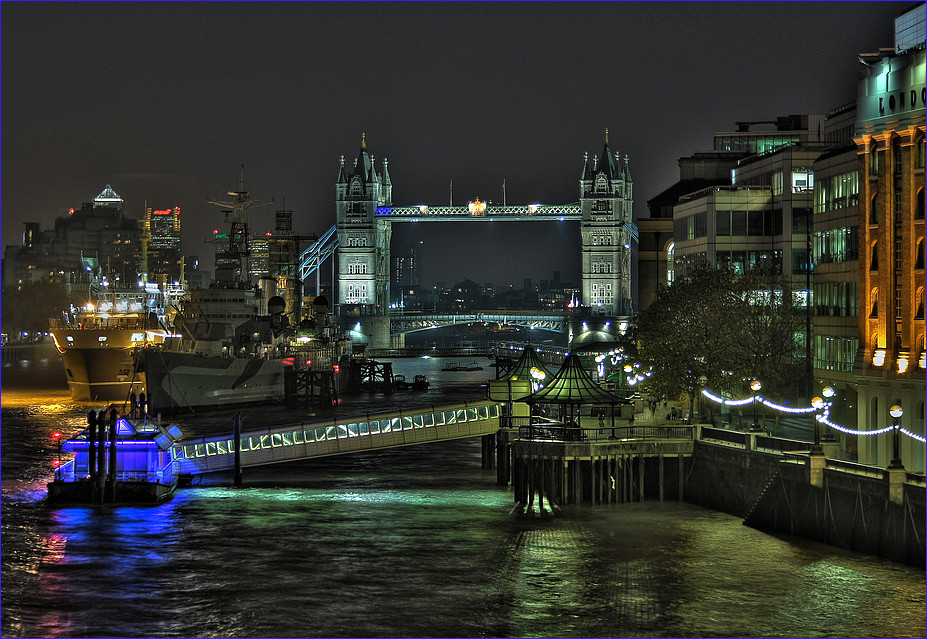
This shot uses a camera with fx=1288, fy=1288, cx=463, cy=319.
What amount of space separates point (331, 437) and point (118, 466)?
8.47 meters

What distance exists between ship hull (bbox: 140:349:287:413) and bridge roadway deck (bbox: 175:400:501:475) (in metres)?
36.0

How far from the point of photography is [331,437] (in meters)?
51.2

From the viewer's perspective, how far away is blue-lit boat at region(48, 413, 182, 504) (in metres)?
45.3

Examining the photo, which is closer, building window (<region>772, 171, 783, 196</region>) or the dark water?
the dark water

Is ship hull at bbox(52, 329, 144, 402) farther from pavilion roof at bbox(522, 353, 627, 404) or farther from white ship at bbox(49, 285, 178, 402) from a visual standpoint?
pavilion roof at bbox(522, 353, 627, 404)

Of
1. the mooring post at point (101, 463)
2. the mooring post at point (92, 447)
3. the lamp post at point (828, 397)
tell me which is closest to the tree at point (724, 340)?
the lamp post at point (828, 397)

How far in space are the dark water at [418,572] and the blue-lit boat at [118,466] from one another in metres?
0.77

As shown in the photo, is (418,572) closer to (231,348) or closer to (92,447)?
(92,447)

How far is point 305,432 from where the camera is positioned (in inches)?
2009

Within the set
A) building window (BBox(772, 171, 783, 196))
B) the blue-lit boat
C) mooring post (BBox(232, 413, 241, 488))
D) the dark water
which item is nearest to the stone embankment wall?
the dark water

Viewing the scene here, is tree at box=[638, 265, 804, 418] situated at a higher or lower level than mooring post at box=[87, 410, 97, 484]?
higher

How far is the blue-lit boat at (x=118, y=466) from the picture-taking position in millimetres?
45312

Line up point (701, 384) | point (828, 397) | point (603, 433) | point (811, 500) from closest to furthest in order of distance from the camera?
point (811, 500), point (828, 397), point (603, 433), point (701, 384)

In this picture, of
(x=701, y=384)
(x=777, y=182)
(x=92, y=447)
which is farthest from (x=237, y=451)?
(x=777, y=182)
